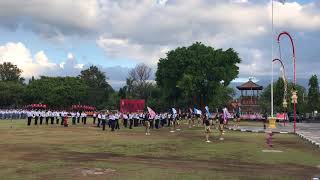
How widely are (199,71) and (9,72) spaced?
88114mm

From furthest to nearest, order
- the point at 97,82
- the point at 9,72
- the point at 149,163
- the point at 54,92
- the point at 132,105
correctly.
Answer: the point at 97,82
the point at 9,72
the point at 54,92
the point at 132,105
the point at 149,163

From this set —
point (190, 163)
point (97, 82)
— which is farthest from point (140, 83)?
point (190, 163)

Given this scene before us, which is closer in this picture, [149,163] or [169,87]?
[149,163]

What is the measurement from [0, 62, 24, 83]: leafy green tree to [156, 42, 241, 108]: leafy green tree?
79.1m

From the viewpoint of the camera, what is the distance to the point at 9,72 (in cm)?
15425

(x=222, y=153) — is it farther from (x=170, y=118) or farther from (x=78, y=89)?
(x=78, y=89)

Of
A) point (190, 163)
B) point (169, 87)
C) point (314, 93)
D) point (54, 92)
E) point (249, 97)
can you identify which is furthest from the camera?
point (54, 92)

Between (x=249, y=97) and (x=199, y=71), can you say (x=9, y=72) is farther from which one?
(x=199, y=71)

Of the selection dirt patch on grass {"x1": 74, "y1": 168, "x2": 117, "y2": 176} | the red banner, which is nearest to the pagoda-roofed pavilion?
the red banner

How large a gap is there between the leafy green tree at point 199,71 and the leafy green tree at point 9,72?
79.1 meters

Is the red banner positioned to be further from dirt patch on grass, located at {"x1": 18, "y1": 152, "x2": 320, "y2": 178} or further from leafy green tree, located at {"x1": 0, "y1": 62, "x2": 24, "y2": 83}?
leafy green tree, located at {"x1": 0, "y1": 62, "x2": 24, "y2": 83}

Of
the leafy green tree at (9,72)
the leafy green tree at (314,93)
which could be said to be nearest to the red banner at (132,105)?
the leafy green tree at (314,93)

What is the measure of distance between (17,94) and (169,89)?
47.5 m

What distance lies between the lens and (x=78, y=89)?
127250mm
